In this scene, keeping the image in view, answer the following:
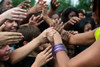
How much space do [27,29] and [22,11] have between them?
1.45 ft

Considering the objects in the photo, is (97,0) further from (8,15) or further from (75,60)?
(8,15)

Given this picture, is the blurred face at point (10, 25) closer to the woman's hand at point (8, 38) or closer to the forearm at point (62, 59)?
the woman's hand at point (8, 38)

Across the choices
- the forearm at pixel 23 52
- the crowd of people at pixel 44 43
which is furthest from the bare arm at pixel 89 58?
the forearm at pixel 23 52

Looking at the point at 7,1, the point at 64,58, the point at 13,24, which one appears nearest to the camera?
the point at 64,58

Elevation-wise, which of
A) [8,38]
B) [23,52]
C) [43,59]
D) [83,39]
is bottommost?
[83,39]

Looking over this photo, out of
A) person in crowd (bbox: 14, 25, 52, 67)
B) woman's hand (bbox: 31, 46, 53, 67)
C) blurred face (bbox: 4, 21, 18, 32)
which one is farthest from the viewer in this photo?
blurred face (bbox: 4, 21, 18, 32)

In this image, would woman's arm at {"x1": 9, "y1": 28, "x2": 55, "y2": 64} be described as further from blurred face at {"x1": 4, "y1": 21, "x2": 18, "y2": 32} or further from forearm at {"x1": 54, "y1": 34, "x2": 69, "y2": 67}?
blurred face at {"x1": 4, "y1": 21, "x2": 18, "y2": 32}

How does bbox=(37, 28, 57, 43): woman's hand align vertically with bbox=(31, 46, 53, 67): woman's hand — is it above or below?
above

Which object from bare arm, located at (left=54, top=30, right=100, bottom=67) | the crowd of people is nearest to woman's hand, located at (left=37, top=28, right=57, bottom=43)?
the crowd of people

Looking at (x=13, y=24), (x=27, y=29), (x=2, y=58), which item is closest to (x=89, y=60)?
(x=2, y=58)

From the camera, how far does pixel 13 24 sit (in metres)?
2.65

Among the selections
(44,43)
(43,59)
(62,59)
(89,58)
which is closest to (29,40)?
(44,43)

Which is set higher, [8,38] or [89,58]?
[8,38]

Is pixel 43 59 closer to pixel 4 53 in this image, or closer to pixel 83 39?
pixel 4 53
